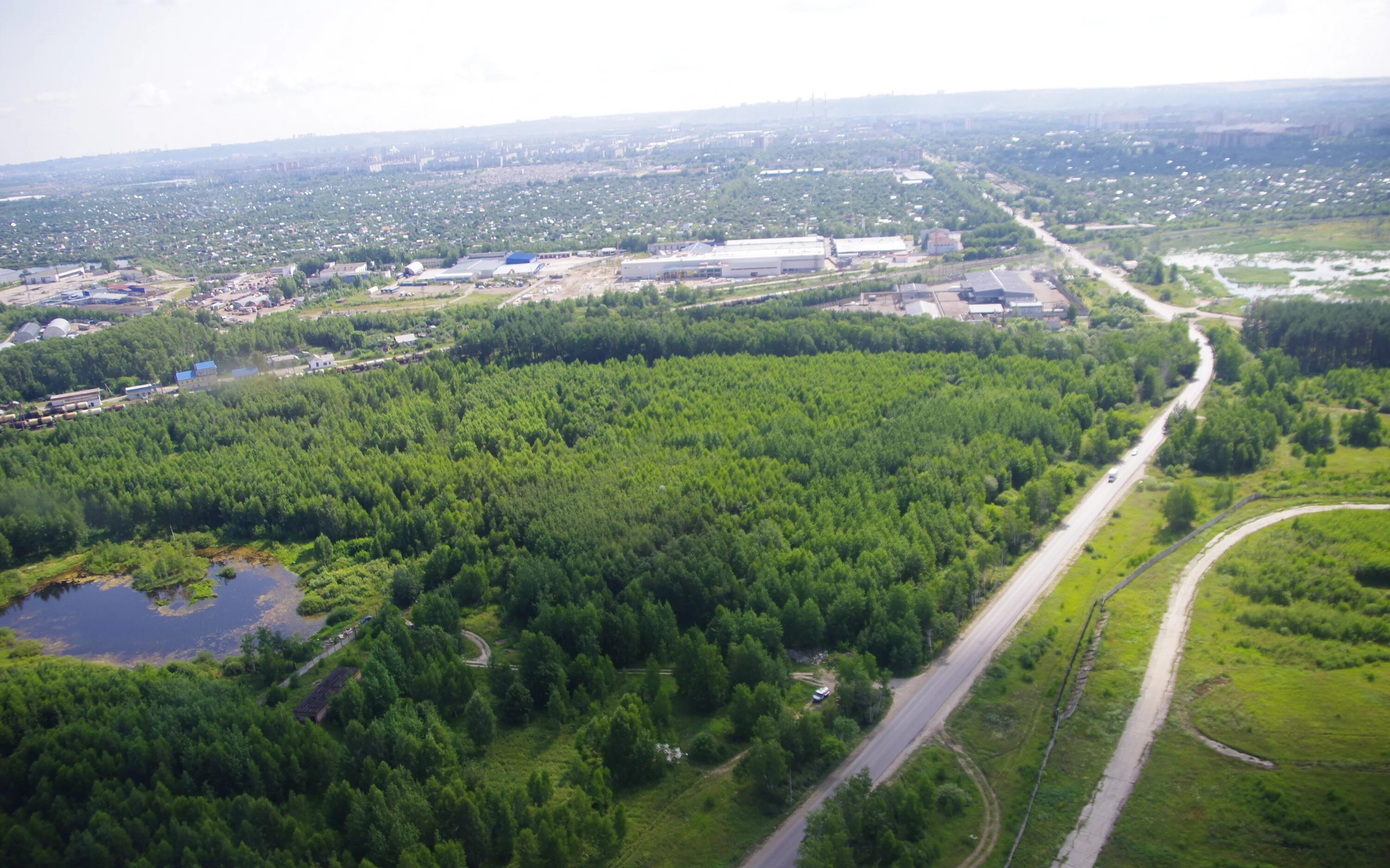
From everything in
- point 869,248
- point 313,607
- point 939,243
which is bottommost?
point 313,607

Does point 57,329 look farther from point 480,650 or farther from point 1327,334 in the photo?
point 1327,334

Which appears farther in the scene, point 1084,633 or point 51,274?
point 51,274

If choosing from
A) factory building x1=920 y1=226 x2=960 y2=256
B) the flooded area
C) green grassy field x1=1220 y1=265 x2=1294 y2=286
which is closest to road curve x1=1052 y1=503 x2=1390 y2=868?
the flooded area

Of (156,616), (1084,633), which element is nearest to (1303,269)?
(1084,633)

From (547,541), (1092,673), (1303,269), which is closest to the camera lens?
(1092,673)

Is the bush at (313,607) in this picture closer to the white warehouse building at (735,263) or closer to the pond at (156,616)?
the pond at (156,616)

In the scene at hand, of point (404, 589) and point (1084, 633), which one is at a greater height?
point (404, 589)
